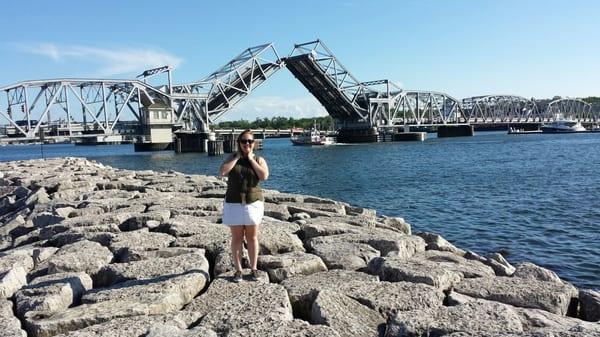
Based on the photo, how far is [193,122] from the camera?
7356cm

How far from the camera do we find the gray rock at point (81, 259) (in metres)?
5.92

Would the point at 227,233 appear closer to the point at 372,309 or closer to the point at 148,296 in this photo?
the point at 148,296

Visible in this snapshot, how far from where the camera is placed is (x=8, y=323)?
4.32m

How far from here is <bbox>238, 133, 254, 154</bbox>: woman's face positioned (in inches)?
208

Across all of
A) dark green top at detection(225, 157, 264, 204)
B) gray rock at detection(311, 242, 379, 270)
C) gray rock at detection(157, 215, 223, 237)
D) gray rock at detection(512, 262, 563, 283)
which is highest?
dark green top at detection(225, 157, 264, 204)

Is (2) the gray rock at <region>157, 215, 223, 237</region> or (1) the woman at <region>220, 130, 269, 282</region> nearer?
(1) the woman at <region>220, 130, 269, 282</region>

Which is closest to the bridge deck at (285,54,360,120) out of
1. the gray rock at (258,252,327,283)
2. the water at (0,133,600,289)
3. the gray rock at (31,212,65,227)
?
the water at (0,133,600,289)

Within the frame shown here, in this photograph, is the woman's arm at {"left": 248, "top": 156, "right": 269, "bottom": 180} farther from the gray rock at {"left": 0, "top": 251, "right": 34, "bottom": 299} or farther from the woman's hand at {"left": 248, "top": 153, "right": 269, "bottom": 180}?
the gray rock at {"left": 0, "top": 251, "right": 34, "bottom": 299}

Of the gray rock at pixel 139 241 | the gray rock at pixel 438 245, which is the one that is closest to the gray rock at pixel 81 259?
the gray rock at pixel 139 241

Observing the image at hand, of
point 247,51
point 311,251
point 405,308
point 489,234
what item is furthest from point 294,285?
point 247,51

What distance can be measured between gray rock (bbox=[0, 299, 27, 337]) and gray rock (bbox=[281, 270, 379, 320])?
238cm

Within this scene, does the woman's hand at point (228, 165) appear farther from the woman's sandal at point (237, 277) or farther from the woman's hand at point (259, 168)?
the woman's sandal at point (237, 277)

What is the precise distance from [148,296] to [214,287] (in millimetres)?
Result: 677

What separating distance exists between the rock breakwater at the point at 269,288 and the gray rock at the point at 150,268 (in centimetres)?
2
